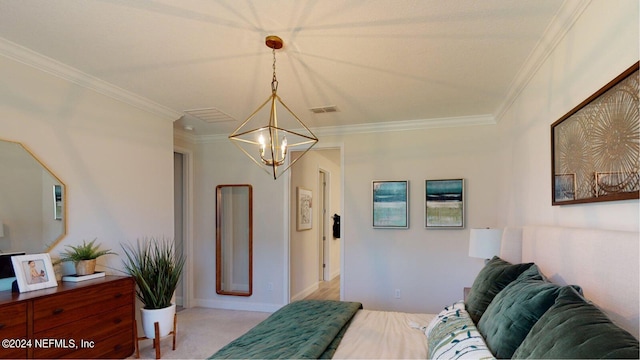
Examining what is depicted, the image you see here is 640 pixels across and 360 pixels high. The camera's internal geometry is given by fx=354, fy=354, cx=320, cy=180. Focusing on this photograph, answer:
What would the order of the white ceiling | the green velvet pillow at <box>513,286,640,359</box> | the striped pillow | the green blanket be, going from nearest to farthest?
the green velvet pillow at <box>513,286,640,359</box>, the striped pillow, the green blanket, the white ceiling

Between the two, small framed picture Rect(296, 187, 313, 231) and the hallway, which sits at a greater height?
small framed picture Rect(296, 187, 313, 231)

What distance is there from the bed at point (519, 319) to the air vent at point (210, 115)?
95.6 inches

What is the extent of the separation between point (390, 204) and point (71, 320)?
3419mm

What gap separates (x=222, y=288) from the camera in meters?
5.16

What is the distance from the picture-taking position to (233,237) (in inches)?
206

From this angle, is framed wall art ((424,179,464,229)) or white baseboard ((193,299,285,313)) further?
white baseboard ((193,299,285,313))

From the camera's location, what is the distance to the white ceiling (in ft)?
6.61

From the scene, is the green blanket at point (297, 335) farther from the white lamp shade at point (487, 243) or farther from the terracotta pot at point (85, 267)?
the terracotta pot at point (85, 267)

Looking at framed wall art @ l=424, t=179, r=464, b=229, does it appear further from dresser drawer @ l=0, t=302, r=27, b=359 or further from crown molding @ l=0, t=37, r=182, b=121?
dresser drawer @ l=0, t=302, r=27, b=359

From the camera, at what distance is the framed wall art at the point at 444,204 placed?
169 inches

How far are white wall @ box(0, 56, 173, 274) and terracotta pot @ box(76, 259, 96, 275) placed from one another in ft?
0.70

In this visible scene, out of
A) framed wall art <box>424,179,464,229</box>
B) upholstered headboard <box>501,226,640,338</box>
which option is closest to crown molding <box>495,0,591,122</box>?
upholstered headboard <box>501,226,640,338</box>

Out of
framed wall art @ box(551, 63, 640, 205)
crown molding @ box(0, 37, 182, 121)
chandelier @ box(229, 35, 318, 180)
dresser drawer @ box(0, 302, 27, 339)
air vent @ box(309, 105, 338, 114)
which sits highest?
crown molding @ box(0, 37, 182, 121)

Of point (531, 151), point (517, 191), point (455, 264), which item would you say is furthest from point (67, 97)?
point (455, 264)
